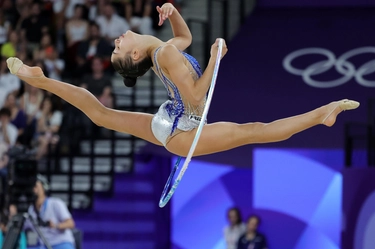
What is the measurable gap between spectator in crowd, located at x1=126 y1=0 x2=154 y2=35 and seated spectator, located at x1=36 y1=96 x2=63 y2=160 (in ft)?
5.24

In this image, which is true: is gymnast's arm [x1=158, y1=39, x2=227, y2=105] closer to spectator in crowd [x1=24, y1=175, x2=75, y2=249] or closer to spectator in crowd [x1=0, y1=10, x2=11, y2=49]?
spectator in crowd [x1=24, y1=175, x2=75, y2=249]

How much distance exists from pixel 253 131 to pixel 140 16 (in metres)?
7.26

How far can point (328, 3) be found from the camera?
538 inches

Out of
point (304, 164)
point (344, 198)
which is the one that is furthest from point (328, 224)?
point (344, 198)

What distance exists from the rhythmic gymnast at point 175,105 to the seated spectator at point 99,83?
538 cm

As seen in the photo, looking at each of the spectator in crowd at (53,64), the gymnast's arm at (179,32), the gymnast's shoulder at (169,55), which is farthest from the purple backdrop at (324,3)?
the gymnast's shoulder at (169,55)

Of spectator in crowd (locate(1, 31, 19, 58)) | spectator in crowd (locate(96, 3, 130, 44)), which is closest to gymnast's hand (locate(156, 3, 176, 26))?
spectator in crowd (locate(96, 3, 130, 44))

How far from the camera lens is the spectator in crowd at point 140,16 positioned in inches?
532

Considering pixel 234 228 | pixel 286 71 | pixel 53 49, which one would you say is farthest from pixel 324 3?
pixel 53 49

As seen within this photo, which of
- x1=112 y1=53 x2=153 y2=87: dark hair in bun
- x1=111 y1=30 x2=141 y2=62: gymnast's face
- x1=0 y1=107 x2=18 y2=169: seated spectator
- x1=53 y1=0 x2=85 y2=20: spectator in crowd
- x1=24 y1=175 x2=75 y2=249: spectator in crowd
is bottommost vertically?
x1=24 y1=175 x2=75 y2=249: spectator in crowd

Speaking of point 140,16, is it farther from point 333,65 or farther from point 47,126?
point 333,65

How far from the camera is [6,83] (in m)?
13.3

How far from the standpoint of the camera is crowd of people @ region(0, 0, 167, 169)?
12.8 m

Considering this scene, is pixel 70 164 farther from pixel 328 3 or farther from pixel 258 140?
pixel 258 140
